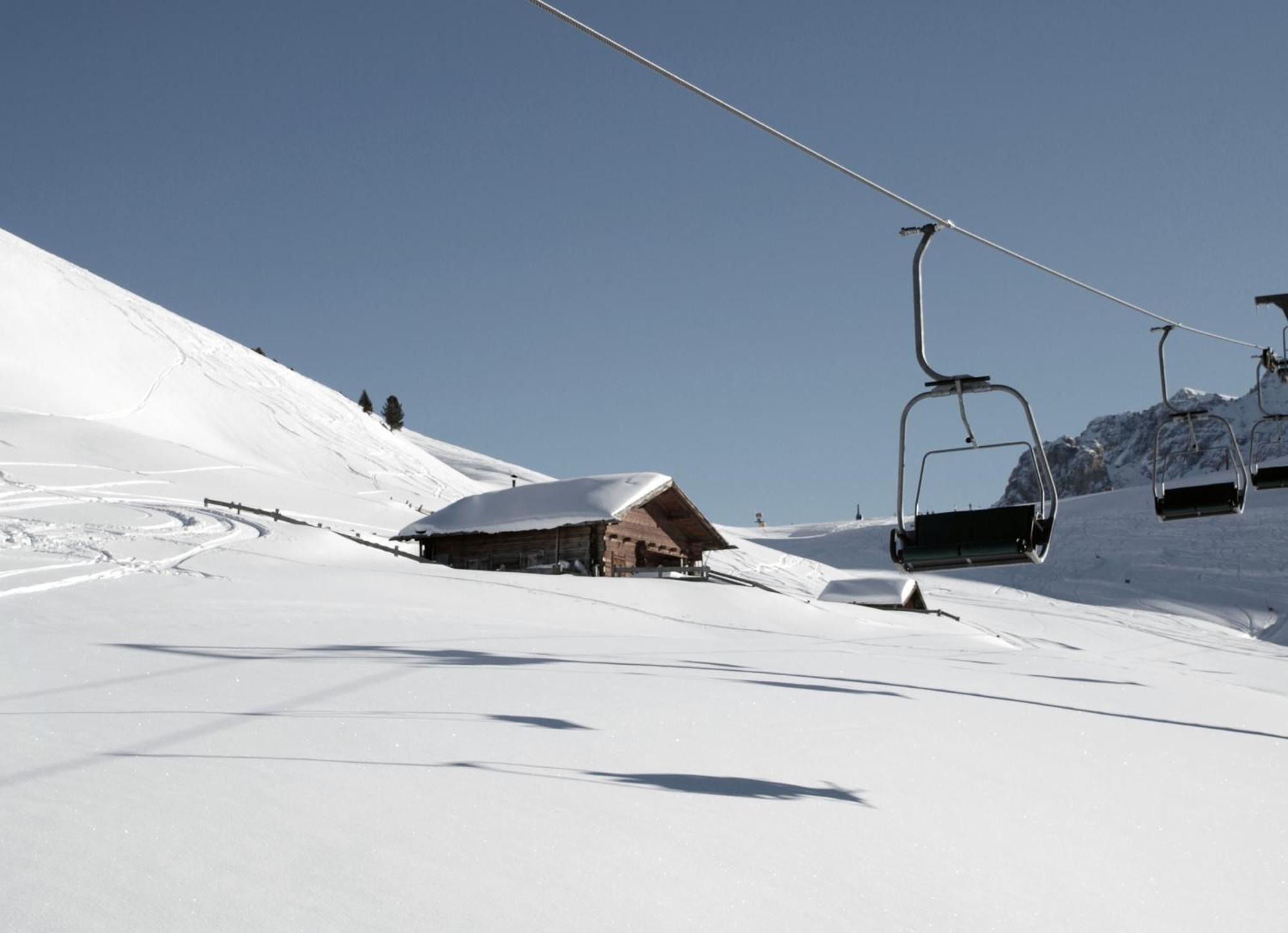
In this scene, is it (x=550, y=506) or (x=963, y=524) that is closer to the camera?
(x=963, y=524)

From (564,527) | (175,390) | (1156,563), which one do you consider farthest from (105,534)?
(1156,563)

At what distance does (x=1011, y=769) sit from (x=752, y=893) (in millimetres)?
3573

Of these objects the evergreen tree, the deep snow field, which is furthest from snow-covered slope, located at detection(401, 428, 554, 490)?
the deep snow field

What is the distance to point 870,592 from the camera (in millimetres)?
37750

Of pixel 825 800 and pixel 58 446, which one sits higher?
pixel 58 446

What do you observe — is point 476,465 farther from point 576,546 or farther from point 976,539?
point 976,539

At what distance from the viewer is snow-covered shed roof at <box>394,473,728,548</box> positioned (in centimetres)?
2828

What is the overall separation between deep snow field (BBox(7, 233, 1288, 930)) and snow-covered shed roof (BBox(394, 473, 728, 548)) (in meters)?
7.44

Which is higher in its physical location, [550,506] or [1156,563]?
[550,506]

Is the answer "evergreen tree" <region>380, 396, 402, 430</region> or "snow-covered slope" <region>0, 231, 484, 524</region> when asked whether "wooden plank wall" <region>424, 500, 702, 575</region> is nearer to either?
"snow-covered slope" <region>0, 231, 484, 524</region>

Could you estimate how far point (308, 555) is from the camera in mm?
24172

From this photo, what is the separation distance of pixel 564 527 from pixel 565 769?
22.6 metres

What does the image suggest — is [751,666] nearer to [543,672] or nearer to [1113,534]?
[543,672]

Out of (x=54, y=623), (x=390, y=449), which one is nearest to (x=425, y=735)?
(x=54, y=623)
